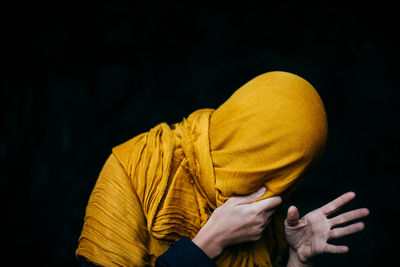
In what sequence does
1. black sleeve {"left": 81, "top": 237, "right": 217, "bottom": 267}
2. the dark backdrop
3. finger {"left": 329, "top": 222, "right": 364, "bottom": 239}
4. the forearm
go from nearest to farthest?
1. black sleeve {"left": 81, "top": 237, "right": 217, "bottom": 267}
2. finger {"left": 329, "top": 222, "right": 364, "bottom": 239}
3. the forearm
4. the dark backdrop

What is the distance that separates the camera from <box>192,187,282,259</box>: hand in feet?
3.11

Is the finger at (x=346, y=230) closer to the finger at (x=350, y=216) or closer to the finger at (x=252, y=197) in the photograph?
the finger at (x=350, y=216)

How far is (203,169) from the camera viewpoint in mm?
984

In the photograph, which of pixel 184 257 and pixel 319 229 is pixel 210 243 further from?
pixel 319 229

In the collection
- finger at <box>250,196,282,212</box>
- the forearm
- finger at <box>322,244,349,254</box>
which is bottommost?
the forearm

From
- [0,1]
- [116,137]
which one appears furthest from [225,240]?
[0,1]

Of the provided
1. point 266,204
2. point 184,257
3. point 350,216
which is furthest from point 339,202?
point 184,257

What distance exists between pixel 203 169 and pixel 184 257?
0.25 meters

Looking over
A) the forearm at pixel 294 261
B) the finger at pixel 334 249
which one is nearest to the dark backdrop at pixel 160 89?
the forearm at pixel 294 261

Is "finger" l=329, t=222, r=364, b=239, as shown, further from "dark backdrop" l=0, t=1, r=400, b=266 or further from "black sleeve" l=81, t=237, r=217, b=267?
"dark backdrop" l=0, t=1, r=400, b=266

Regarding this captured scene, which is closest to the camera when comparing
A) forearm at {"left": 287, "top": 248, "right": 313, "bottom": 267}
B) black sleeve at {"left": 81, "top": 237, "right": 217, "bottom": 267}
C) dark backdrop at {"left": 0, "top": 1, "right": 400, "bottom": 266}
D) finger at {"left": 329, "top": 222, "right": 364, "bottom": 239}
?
black sleeve at {"left": 81, "top": 237, "right": 217, "bottom": 267}

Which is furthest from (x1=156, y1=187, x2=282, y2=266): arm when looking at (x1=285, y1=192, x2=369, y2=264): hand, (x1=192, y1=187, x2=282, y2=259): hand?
(x1=285, y1=192, x2=369, y2=264): hand

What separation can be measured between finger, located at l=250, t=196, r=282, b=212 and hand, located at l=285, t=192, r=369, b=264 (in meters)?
0.08

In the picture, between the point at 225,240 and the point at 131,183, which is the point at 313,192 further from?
the point at 131,183
